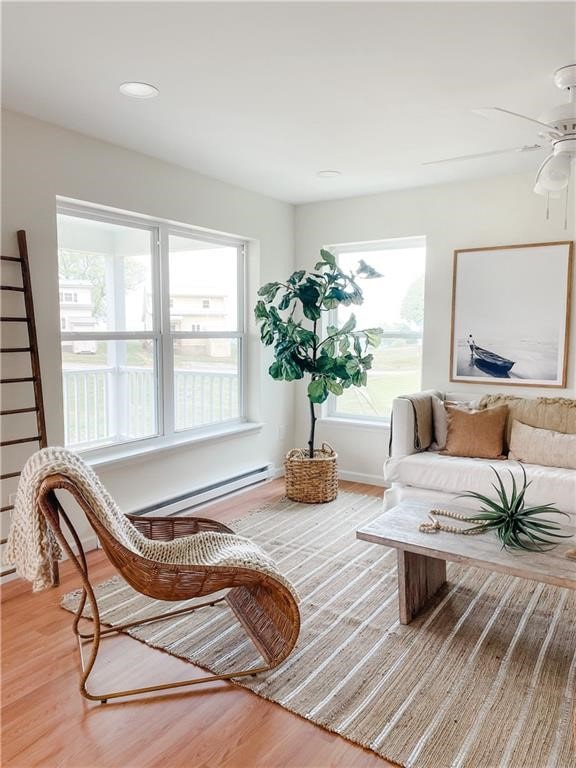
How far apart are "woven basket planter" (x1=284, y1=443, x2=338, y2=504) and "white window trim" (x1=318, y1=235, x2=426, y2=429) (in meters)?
0.73

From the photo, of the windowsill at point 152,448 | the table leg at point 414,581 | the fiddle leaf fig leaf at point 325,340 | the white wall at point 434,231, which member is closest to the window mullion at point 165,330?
the windowsill at point 152,448

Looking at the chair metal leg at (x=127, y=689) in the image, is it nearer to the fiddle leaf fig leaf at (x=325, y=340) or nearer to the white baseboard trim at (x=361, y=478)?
the fiddle leaf fig leaf at (x=325, y=340)

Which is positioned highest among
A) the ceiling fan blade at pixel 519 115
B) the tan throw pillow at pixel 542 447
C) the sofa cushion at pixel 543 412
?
the ceiling fan blade at pixel 519 115

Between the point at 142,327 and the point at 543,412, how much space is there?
9.44 feet

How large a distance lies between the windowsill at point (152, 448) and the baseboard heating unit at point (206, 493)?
362 millimetres

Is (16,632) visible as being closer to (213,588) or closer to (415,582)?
(213,588)

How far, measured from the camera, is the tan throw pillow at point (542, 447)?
3324mm

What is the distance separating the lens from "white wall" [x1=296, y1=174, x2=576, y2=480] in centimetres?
392

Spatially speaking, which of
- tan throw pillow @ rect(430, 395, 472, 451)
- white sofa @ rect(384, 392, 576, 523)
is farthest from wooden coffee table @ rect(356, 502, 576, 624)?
tan throw pillow @ rect(430, 395, 472, 451)

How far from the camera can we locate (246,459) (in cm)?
468

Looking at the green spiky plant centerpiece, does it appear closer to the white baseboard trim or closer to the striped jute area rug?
the striped jute area rug

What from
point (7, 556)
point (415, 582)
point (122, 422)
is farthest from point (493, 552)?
point (122, 422)

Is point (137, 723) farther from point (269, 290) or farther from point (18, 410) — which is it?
point (269, 290)

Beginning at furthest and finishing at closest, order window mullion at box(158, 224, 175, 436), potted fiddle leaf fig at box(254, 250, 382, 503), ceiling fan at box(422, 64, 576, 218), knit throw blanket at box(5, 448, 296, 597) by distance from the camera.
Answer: potted fiddle leaf fig at box(254, 250, 382, 503)
window mullion at box(158, 224, 175, 436)
ceiling fan at box(422, 64, 576, 218)
knit throw blanket at box(5, 448, 296, 597)
